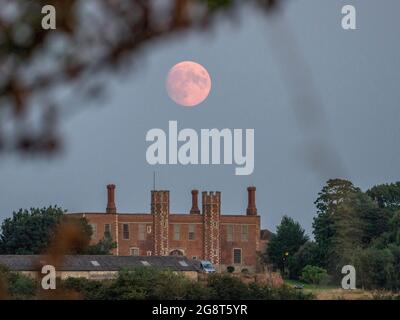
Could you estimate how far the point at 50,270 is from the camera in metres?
2.41

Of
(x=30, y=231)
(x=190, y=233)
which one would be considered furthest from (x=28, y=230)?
(x=190, y=233)

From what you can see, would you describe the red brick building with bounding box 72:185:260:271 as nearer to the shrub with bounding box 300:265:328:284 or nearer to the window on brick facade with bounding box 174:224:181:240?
the window on brick facade with bounding box 174:224:181:240

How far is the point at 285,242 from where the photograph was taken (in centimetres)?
6366

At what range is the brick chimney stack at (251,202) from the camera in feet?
244

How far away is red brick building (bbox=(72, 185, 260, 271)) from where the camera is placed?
231 ft

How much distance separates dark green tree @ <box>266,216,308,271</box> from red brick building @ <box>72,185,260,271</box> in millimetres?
5052

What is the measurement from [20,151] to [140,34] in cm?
31

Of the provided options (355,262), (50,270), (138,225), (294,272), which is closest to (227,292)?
(355,262)

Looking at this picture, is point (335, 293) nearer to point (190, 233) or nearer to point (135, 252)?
point (135, 252)

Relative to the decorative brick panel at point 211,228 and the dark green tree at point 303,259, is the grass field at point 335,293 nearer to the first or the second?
the dark green tree at point 303,259

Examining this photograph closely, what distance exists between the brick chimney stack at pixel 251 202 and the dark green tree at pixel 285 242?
27.7ft
